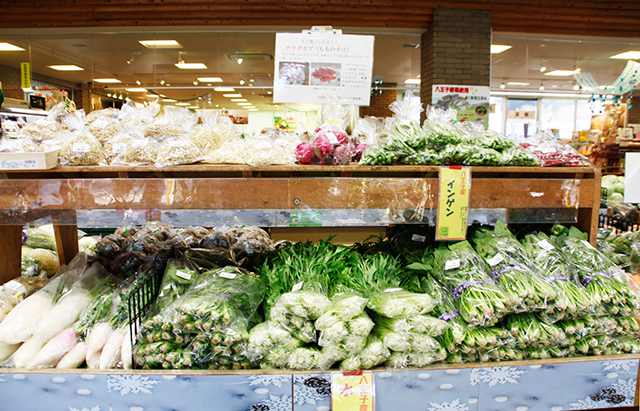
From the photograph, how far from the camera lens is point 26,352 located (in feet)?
4.14

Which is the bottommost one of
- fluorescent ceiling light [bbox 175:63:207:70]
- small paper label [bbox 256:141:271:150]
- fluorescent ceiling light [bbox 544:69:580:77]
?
small paper label [bbox 256:141:271:150]

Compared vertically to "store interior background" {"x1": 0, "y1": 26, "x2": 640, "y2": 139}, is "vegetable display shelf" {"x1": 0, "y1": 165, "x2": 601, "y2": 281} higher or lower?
lower

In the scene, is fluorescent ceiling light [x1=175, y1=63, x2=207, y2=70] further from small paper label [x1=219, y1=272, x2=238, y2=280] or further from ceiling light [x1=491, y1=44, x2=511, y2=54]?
small paper label [x1=219, y1=272, x2=238, y2=280]

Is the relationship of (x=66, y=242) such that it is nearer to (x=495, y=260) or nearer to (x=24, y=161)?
(x=24, y=161)

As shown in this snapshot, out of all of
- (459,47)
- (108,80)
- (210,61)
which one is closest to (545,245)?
(459,47)

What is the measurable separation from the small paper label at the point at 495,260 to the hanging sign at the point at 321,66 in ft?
2.79

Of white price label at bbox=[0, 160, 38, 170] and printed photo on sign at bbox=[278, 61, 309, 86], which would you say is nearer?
white price label at bbox=[0, 160, 38, 170]

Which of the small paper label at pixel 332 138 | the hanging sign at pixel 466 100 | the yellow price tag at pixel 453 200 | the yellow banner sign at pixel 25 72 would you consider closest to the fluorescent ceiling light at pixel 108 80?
the yellow banner sign at pixel 25 72

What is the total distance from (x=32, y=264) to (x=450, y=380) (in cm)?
209

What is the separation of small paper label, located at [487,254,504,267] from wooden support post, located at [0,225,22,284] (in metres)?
2.04

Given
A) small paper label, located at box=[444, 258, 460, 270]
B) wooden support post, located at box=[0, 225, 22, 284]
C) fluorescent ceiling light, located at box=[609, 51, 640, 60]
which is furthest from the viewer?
fluorescent ceiling light, located at box=[609, 51, 640, 60]

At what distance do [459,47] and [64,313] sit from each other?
6142 mm

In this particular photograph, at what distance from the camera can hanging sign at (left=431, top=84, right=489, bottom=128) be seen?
19.2ft

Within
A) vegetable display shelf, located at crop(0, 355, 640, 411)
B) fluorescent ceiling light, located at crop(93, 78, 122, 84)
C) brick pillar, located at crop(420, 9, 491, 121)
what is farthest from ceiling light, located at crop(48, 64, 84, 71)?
vegetable display shelf, located at crop(0, 355, 640, 411)
